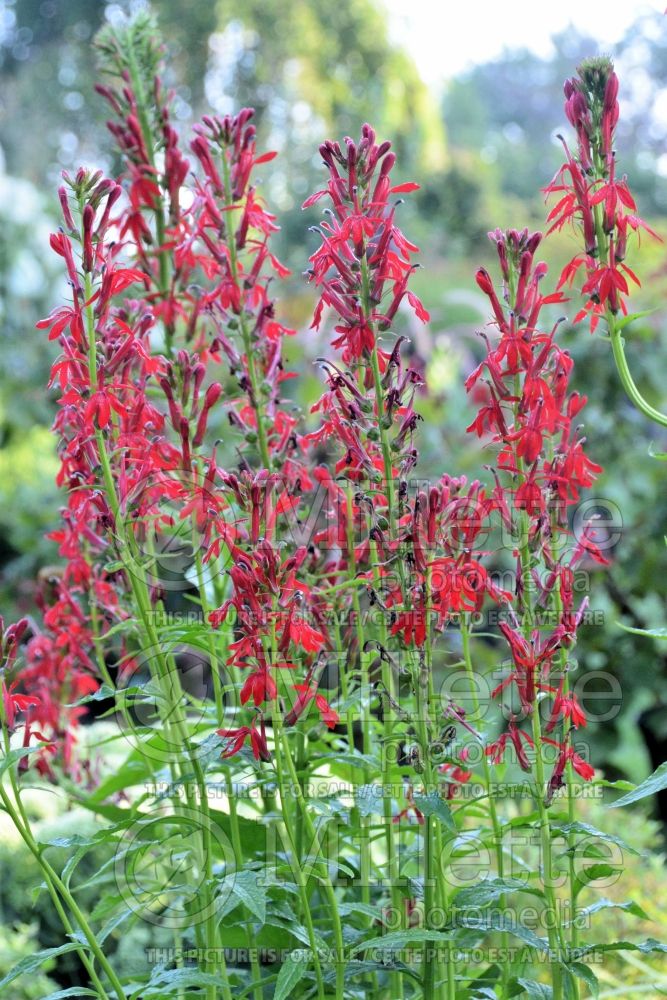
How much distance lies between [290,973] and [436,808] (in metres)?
0.25

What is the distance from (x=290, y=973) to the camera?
113cm

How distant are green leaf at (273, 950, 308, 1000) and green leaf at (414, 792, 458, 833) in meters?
0.22

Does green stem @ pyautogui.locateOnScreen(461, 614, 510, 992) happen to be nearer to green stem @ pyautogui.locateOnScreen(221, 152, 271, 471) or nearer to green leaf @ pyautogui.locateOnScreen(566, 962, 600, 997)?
green leaf @ pyautogui.locateOnScreen(566, 962, 600, 997)

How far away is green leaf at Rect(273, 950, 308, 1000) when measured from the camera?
1.10m

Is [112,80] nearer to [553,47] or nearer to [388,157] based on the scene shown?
[388,157]

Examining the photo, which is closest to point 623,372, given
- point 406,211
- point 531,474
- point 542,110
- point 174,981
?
point 531,474

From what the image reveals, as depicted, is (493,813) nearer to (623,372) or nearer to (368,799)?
(368,799)

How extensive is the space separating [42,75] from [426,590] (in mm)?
23146

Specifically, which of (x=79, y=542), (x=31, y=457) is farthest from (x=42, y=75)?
(x=79, y=542)

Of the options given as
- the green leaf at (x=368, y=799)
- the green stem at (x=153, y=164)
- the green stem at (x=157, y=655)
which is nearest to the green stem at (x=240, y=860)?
the green stem at (x=157, y=655)

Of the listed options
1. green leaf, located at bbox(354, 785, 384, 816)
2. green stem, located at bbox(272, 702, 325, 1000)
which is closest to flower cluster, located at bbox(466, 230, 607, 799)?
green leaf, located at bbox(354, 785, 384, 816)

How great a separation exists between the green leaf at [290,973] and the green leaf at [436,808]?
0.73 feet

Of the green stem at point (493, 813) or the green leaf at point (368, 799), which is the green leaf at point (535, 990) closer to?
the green stem at point (493, 813)

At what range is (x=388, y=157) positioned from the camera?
3.98 feet
